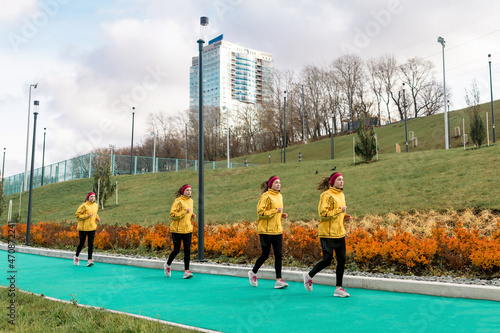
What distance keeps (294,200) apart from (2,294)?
14390 millimetres

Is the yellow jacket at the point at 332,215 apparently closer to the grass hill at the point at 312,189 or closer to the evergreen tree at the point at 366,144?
the grass hill at the point at 312,189

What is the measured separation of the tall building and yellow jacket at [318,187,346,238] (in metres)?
125

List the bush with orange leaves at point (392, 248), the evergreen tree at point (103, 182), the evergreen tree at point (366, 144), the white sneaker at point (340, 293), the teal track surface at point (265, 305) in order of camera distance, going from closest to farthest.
A: the teal track surface at point (265, 305) < the white sneaker at point (340, 293) < the bush with orange leaves at point (392, 248) < the evergreen tree at point (366, 144) < the evergreen tree at point (103, 182)

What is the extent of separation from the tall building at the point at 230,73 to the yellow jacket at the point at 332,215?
125050 mm

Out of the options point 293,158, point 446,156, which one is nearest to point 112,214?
point 446,156

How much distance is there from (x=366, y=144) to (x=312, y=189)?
22.1 feet

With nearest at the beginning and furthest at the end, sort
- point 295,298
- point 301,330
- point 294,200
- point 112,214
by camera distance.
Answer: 1. point 301,330
2. point 295,298
3. point 294,200
4. point 112,214

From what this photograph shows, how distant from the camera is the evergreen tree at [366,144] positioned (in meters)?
25.4

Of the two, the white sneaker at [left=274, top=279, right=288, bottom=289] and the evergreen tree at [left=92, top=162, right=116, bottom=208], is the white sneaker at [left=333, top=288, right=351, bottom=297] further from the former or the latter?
the evergreen tree at [left=92, top=162, right=116, bottom=208]

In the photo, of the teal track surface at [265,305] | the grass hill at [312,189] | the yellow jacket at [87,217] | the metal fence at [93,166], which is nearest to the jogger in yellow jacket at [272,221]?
the teal track surface at [265,305]

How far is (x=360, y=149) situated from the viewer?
25.8m

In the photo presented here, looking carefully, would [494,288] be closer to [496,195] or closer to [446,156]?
[496,195]

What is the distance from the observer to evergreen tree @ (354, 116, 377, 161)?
83.2 ft

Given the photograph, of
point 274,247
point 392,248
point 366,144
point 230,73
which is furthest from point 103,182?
point 230,73
